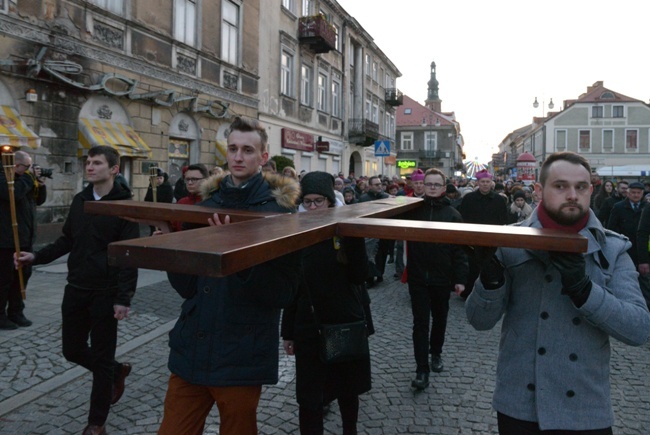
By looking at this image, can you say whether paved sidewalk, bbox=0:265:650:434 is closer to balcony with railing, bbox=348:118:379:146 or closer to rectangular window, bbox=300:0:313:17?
rectangular window, bbox=300:0:313:17

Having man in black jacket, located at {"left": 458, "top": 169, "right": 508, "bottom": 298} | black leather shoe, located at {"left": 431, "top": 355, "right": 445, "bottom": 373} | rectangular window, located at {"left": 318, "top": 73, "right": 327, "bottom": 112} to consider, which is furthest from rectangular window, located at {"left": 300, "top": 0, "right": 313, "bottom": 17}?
black leather shoe, located at {"left": 431, "top": 355, "right": 445, "bottom": 373}

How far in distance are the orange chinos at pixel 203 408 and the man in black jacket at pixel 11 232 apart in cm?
441

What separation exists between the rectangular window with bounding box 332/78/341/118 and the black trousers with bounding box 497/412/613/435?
27.2 m

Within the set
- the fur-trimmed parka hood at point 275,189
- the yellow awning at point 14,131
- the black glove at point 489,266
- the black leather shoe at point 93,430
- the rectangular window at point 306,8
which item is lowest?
the black leather shoe at point 93,430

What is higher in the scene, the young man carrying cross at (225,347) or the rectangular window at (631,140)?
the rectangular window at (631,140)

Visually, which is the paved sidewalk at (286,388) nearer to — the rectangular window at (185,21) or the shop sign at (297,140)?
the rectangular window at (185,21)

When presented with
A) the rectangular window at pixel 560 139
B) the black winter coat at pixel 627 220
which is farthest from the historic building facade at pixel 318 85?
the rectangular window at pixel 560 139

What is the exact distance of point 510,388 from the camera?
7.11 ft

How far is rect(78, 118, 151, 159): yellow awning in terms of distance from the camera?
37.8 ft

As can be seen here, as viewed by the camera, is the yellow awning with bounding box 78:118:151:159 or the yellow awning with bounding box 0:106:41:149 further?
the yellow awning with bounding box 78:118:151:159

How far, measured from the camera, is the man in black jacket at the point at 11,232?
5.76 meters

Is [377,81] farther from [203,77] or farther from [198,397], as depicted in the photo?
[198,397]

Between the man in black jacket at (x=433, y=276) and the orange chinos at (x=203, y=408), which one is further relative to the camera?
the man in black jacket at (x=433, y=276)

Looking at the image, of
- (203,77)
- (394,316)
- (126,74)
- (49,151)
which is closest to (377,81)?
(203,77)
